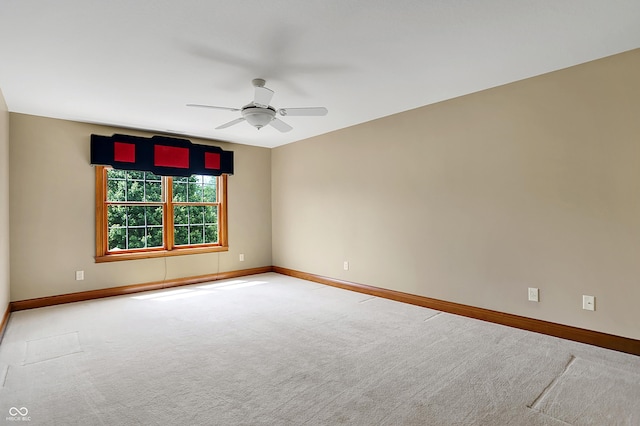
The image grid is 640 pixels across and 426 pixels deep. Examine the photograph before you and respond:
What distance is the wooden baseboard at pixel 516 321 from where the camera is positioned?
110 inches

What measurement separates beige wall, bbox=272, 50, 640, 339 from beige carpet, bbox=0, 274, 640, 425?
447 millimetres

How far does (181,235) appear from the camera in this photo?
5.57 meters

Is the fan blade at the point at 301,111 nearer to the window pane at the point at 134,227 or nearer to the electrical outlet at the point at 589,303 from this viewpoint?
the electrical outlet at the point at 589,303

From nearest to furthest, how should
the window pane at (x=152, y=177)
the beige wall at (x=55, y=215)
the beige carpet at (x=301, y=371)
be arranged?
the beige carpet at (x=301, y=371), the beige wall at (x=55, y=215), the window pane at (x=152, y=177)

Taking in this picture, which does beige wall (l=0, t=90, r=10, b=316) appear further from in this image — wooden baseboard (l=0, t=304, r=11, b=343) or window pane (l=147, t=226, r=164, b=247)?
window pane (l=147, t=226, r=164, b=247)

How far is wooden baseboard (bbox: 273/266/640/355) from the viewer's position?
2.80 meters

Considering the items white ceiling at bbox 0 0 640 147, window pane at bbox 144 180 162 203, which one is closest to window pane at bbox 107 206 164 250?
window pane at bbox 144 180 162 203

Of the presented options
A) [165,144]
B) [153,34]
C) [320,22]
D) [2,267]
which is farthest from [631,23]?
[2,267]

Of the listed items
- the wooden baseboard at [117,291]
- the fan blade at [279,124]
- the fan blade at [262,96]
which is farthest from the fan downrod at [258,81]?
the wooden baseboard at [117,291]

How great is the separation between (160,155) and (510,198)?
185 inches

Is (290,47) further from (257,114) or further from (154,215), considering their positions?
(154,215)

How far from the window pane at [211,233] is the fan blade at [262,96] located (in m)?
3.26

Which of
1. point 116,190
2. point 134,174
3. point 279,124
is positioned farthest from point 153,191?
point 279,124

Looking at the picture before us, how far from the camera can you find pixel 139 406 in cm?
206
